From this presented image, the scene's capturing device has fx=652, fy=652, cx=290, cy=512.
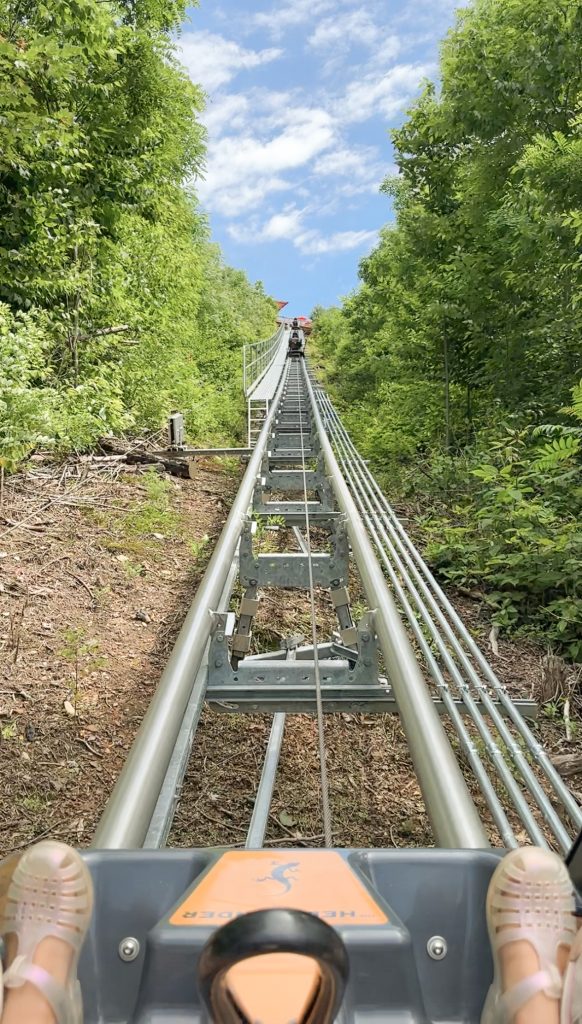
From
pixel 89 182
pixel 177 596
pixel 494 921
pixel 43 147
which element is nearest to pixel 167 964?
pixel 494 921

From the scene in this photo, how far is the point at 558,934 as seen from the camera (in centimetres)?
68

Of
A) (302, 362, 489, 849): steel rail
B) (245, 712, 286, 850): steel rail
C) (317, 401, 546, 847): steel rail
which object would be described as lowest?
(245, 712, 286, 850): steel rail

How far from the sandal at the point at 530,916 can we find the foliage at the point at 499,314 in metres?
3.13

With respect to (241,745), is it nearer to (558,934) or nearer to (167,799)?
(167,799)

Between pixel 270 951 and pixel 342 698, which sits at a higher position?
pixel 270 951

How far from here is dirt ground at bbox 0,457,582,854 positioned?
2.42 metres

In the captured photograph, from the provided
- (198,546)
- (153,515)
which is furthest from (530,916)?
(153,515)

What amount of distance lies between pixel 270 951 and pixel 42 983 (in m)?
0.29

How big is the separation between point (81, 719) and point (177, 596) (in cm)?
135

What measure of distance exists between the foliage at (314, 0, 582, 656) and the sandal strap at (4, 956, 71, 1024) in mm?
3421

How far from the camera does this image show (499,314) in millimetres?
6473

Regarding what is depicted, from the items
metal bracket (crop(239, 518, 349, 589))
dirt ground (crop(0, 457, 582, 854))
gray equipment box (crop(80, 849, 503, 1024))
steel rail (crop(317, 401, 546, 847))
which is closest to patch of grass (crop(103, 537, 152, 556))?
dirt ground (crop(0, 457, 582, 854))

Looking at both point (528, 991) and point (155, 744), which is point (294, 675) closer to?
point (155, 744)

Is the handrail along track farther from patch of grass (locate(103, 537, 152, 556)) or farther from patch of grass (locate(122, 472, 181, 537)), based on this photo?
patch of grass (locate(122, 472, 181, 537))
